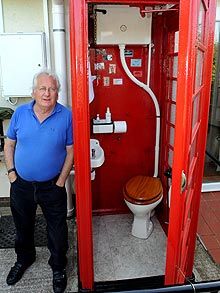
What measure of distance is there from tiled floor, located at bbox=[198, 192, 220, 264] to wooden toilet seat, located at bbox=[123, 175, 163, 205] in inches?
25.1

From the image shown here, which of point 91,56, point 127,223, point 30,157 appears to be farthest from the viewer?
point 127,223

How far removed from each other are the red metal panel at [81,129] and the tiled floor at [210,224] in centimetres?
116

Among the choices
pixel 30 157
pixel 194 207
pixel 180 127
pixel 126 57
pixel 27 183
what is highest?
pixel 126 57

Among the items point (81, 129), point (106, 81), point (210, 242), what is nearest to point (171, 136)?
point (106, 81)

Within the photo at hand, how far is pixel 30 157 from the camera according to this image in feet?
6.45

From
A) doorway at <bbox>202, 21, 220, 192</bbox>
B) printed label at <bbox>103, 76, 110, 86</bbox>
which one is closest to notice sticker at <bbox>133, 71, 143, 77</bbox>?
printed label at <bbox>103, 76, 110, 86</bbox>

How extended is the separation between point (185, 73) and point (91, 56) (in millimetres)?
1703

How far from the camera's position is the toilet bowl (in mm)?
2545

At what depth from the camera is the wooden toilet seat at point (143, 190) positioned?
2539 mm

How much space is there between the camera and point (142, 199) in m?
2.53

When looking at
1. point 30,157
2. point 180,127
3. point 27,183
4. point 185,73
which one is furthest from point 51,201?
point 185,73

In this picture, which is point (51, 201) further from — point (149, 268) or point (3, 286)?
point (149, 268)

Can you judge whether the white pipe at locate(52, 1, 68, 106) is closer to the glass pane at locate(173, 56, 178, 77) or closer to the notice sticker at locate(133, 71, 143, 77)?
the notice sticker at locate(133, 71, 143, 77)

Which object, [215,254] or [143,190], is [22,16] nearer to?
[143,190]
